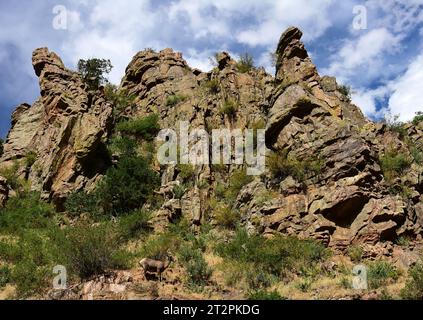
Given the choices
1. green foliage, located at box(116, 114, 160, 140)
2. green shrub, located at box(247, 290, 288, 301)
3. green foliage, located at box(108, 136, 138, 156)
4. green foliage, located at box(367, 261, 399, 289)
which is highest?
green foliage, located at box(116, 114, 160, 140)

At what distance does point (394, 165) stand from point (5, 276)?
16.6 metres

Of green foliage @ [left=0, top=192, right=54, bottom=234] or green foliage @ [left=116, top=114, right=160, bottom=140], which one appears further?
green foliage @ [left=116, top=114, right=160, bottom=140]

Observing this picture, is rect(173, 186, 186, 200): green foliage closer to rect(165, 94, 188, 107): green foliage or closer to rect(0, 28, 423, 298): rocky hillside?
rect(0, 28, 423, 298): rocky hillside

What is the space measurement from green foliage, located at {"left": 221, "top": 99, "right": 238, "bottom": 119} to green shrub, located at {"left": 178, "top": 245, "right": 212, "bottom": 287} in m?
12.0

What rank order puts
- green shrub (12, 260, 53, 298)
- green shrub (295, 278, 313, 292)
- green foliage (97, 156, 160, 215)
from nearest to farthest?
green shrub (295, 278, 313, 292) → green shrub (12, 260, 53, 298) → green foliage (97, 156, 160, 215)

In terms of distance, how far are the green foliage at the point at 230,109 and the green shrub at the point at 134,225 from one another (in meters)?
9.19

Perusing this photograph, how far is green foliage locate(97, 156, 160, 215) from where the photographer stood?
21.9m

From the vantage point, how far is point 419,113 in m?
35.2

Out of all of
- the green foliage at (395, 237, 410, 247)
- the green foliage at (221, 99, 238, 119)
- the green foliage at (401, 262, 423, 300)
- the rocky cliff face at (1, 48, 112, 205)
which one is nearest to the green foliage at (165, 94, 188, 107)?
the green foliage at (221, 99, 238, 119)

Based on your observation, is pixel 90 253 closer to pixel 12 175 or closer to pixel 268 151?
pixel 268 151

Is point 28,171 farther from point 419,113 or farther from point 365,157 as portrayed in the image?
point 419,113

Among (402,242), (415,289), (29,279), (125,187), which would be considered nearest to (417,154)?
(402,242)

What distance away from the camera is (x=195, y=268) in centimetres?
1493

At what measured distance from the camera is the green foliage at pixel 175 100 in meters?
29.0
